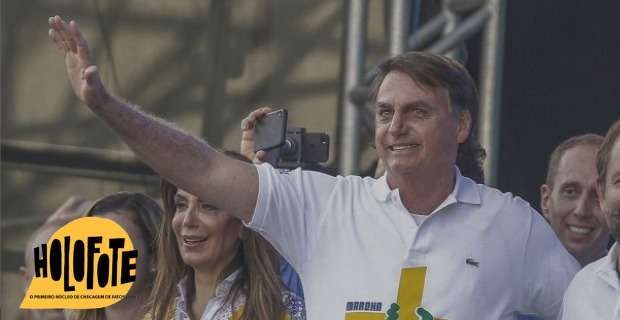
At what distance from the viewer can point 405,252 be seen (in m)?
3.18

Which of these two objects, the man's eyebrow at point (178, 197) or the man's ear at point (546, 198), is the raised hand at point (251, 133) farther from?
the man's ear at point (546, 198)

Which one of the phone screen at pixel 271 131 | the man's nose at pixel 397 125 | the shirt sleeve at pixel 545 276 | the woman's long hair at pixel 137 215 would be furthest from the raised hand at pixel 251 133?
the shirt sleeve at pixel 545 276

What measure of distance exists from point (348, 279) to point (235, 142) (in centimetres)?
269

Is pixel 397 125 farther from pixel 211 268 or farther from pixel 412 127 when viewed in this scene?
pixel 211 268

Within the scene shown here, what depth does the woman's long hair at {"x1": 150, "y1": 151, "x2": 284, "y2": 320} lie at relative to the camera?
3809mm

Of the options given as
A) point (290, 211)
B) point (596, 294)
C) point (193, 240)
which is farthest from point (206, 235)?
point (596, 294)

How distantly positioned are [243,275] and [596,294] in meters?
1.26

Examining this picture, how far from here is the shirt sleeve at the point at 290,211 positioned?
3.21 meters

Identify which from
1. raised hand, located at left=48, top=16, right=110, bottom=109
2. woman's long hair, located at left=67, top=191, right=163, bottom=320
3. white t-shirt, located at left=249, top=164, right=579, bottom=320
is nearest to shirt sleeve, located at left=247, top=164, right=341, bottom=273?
white t-shirt, located at left=249, top=164, right=579, bottom=320

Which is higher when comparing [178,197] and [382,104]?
[382,104]

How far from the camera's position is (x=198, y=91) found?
19.2 feet

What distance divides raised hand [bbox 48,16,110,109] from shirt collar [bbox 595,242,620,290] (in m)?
1.20

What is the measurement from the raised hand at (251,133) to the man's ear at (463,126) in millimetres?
549

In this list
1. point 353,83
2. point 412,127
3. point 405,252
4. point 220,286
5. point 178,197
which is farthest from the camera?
point 353,83
